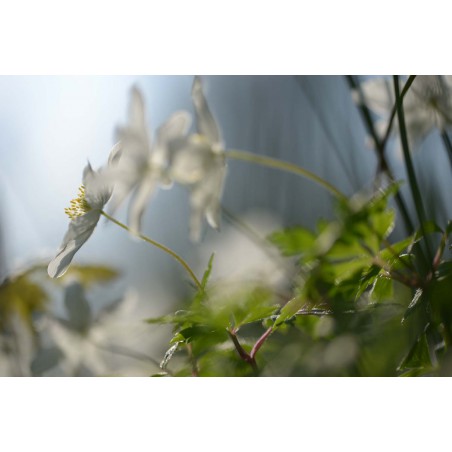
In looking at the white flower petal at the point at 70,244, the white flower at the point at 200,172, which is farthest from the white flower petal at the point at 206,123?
the white flower petal at the point at 70,244

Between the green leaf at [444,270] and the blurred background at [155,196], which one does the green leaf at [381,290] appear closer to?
the green leaf at [444,270]

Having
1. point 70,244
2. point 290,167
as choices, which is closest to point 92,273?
point 70,244

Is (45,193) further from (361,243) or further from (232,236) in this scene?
(361,243)

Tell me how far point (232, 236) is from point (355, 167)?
179mm

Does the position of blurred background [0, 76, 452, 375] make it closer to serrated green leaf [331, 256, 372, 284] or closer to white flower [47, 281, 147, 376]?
white flower [47, 281, 147, 376]

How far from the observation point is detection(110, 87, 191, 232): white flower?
437 mm

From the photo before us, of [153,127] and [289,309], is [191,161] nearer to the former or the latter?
[289,309]

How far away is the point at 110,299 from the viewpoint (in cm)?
66

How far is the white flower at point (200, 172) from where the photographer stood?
412 mm

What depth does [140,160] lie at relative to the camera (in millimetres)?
448

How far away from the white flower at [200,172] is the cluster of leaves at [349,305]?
0.07 m

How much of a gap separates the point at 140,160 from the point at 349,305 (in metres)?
0.21

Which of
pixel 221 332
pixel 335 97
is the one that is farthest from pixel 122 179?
pixel 335 97

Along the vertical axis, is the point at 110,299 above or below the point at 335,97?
below
